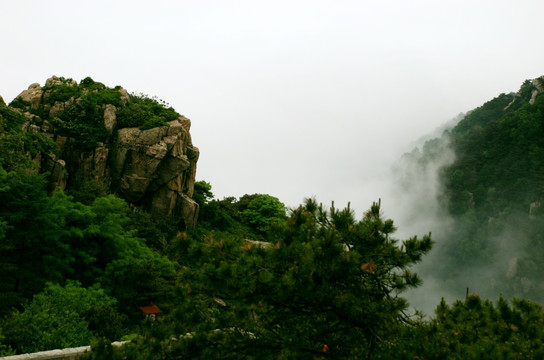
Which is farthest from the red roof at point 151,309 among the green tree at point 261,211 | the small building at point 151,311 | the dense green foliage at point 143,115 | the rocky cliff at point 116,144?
the green tree at point 261,211

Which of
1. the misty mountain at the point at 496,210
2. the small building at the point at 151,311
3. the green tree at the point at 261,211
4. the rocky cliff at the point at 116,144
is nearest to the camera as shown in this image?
the small building at the point at 151,311

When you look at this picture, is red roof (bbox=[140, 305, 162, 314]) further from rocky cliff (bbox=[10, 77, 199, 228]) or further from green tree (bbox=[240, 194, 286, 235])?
green tree (bbox=[240, 194, 286, 235])

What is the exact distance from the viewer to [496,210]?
211ft

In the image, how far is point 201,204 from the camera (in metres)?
30.9

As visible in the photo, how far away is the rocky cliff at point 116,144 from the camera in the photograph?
2416 cm

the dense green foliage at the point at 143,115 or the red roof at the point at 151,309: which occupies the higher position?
the dense green foliage at the point at 143,115

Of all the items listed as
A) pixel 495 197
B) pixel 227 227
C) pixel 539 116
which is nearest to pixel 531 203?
pixel 495 197

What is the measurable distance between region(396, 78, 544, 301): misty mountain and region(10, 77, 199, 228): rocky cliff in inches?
1936

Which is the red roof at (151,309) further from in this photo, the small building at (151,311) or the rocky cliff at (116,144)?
the rocky cliff at (116,144)

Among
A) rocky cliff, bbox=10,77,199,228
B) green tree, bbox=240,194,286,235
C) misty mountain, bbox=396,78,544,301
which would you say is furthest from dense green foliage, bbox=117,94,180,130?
misty mountain, bbox=396,78,544,301

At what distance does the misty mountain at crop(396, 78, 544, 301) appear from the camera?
5719cm

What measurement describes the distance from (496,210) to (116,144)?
60661 millimetres

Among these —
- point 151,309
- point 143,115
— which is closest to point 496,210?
point 143,115

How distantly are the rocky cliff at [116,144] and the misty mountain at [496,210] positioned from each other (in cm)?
4916
